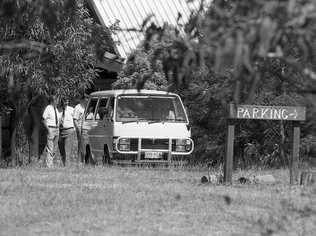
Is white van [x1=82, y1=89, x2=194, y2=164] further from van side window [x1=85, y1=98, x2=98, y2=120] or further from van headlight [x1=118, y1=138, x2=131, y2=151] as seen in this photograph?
van side window [x1=85, y1=98, x2=98, y2=120]

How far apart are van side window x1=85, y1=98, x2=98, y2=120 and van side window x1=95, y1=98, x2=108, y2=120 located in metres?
0.32

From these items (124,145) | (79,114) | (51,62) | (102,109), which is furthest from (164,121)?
(79,114)

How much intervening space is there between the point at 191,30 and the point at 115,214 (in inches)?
192

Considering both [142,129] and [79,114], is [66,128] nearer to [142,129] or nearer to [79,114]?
[142,129]

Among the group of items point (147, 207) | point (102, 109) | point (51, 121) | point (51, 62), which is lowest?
point (147, 207)

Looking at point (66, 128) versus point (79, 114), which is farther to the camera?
point (79, 114)

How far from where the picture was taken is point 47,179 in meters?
14.1

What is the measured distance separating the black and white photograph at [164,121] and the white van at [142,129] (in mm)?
26

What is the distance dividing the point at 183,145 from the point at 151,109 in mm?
1081

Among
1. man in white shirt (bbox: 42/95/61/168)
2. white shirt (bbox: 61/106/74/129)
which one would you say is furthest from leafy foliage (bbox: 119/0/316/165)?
white shirt (bbox: 61/106/74/129)

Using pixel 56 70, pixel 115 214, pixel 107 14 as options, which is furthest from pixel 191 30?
pixel 107 14

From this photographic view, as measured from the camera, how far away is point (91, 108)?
21.4m

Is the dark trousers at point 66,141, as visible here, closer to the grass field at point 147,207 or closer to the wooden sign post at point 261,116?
Answer: the grass field at point 147,207

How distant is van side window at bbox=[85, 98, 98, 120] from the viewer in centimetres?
2117
